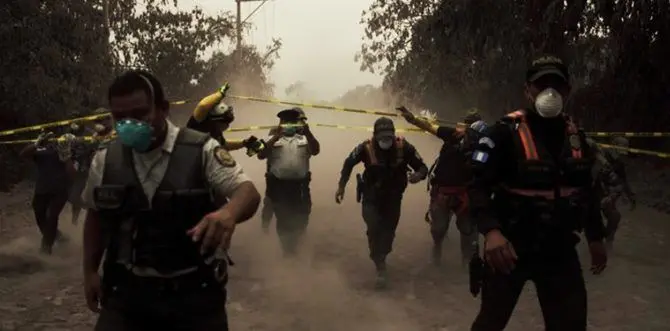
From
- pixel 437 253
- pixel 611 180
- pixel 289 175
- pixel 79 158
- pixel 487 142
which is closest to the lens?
pixel 487 142

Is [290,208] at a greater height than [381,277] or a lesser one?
greater

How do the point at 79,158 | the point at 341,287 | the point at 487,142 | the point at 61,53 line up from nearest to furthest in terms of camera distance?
1. the point at 487,142
2. the point at 341,287
3. the point at 79,158
4. the point at 61,53

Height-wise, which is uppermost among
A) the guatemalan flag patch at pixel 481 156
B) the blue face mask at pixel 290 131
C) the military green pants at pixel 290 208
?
the guatemalan flag patch at pixel 481 156

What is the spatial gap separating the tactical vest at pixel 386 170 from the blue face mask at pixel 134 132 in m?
4.71

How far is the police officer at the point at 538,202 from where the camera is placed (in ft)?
11.7

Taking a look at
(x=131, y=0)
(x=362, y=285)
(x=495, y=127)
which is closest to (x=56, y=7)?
(x=131, y=0)

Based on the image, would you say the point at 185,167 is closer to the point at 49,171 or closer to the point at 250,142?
the point at 250,142

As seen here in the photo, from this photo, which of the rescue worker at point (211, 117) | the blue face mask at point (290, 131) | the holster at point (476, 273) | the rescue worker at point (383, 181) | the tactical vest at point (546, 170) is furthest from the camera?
the blue face mask at point (290, 131)

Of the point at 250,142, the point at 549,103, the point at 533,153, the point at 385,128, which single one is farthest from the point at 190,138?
the point at 385,128

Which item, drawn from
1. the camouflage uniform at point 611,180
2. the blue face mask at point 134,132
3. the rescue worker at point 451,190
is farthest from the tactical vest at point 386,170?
the blue face mask at point 134,132

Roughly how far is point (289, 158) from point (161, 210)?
5.39 metres

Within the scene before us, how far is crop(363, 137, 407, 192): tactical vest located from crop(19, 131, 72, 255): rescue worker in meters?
3.69

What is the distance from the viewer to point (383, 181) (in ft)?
24.2

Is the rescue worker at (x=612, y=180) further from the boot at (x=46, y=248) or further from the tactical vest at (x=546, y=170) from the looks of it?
the boot at (x=46, y=248)
